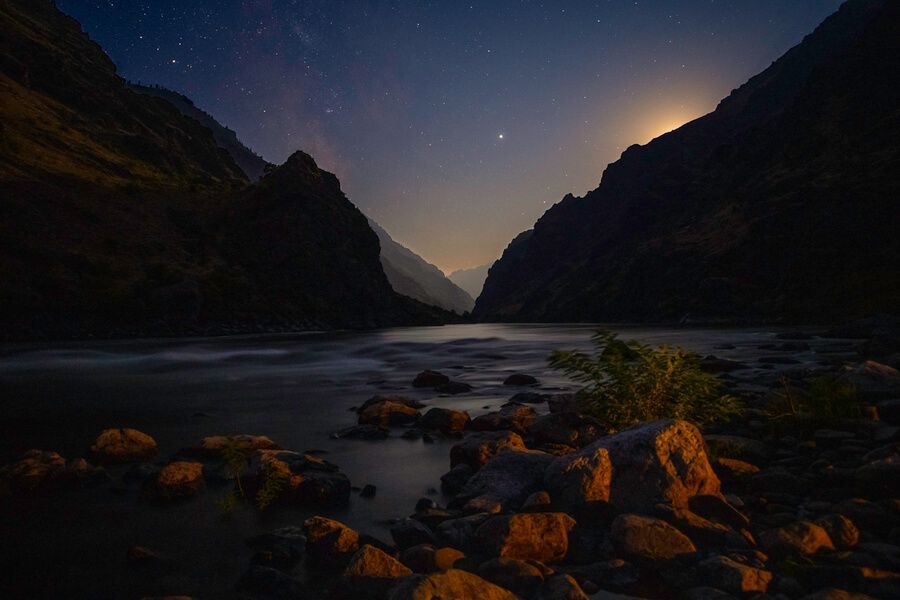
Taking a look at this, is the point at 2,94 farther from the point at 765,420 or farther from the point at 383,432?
the point at 765,420

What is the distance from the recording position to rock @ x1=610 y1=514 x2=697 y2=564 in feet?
16.3

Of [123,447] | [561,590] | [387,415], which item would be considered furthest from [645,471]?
[123,447]

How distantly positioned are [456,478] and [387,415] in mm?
5570

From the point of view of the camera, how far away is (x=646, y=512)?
5.76 metres

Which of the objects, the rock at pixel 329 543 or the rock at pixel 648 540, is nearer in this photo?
the rock at pixel 648 540

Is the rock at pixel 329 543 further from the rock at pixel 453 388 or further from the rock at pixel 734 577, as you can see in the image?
the rock at pixel 453 388

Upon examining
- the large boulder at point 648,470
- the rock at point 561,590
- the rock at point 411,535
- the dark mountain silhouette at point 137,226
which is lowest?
the rock at point 411,535

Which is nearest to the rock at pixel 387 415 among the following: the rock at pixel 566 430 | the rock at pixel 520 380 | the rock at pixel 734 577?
the rock at pixel 566 430

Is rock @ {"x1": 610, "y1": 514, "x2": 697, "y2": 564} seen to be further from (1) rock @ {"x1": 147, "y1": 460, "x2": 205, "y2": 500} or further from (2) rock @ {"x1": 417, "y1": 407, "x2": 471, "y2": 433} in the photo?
(2) rock @ {"x1": 417, "y1": 407, "x2": 471, "y2": 433}

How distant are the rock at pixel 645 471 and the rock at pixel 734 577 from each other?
1186 millimetres

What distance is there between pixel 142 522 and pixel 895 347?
2906 centimetres

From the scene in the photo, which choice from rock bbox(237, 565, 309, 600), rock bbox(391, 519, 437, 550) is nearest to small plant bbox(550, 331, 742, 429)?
rock bbox(391, 519, 437, 550)

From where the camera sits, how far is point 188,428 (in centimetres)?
1388

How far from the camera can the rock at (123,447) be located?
9.91 metres
